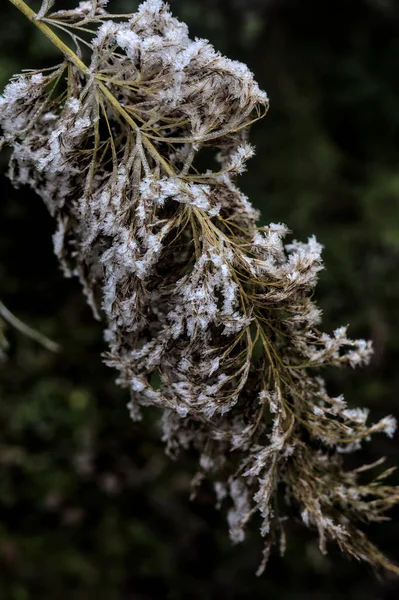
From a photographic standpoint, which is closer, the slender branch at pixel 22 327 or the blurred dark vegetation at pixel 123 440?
the slender branch at pixel 22 327

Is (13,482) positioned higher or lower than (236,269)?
lower

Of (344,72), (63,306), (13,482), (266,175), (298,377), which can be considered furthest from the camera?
(344,72)

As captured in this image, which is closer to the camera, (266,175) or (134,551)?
(134,551)

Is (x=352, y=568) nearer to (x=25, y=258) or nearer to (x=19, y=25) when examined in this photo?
(x=25, y=258)

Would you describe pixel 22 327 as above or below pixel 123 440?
below

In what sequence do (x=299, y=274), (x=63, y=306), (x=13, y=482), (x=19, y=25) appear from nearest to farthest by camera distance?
(x=299, y=274)
(x=19, y=25)
(x=13, y=482)
(x=63, y=306)

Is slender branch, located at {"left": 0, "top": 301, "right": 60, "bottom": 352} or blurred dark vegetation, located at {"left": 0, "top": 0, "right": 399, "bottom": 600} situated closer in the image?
slender branch, located at {"left": 0, "top": 301, "right": 60, "bottom": 352}

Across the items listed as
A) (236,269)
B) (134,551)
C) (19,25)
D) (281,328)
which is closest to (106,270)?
(236,269)

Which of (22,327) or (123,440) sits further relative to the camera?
(123,440)
